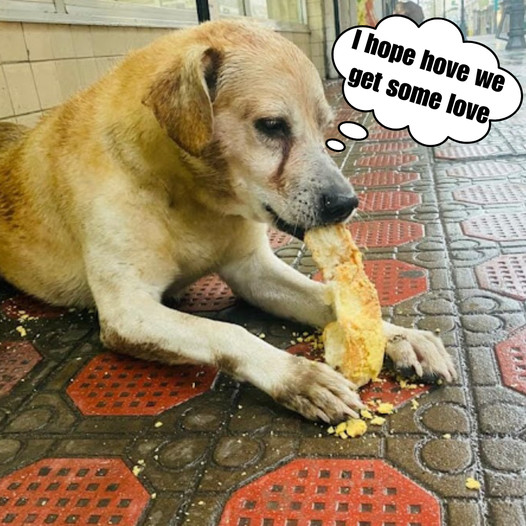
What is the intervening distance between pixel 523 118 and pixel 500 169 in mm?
2354

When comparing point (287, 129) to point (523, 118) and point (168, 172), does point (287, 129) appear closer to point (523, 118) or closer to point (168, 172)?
point (168, 172)

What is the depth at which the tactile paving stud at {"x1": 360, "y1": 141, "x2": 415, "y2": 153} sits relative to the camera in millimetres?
5093

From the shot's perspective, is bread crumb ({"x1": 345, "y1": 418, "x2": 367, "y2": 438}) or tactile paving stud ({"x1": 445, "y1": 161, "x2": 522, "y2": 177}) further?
tactile paving stud ({"x1": 445, "y1": 161, "x2": 522, "y2": 177})

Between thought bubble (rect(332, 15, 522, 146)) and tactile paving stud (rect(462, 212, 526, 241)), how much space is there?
5.28ft

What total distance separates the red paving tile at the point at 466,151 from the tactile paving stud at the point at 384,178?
0.63 m

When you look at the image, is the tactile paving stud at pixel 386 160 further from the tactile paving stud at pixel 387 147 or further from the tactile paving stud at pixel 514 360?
the tactile paving stud at pixel 514 360

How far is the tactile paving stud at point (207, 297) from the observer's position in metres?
2.32

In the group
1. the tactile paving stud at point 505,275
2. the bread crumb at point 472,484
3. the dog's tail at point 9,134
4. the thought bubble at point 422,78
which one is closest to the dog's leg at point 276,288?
the tactile paving stud at point 505,275

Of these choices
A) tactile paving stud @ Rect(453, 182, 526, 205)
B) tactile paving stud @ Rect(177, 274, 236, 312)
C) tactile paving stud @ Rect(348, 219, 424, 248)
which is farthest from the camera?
tactile paving stud @ Rect(453, 182, 526, 205)

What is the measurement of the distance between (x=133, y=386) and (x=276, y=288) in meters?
0.62

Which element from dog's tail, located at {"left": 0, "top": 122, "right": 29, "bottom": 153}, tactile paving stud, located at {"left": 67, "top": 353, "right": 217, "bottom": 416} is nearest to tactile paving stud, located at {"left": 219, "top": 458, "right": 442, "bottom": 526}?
tactile paving stud, located at {"left": 67, "top": 353, "right": 217, "bottom": 416}

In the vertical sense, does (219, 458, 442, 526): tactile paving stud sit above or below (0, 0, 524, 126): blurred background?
below

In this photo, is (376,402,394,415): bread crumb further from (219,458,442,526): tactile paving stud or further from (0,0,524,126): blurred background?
(0,0,524,126): blurred background

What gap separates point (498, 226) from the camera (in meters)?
2.79
